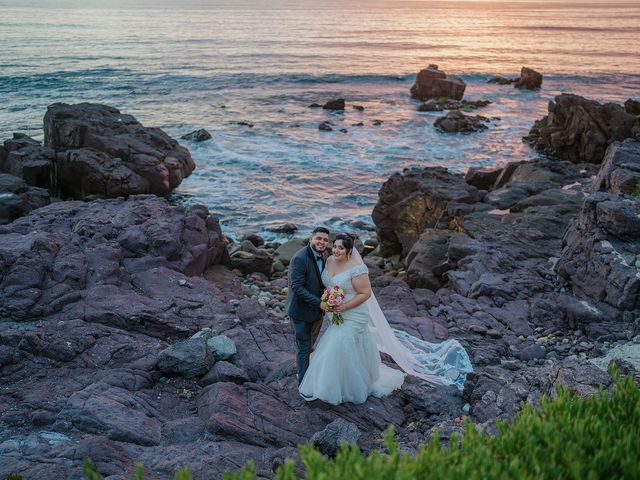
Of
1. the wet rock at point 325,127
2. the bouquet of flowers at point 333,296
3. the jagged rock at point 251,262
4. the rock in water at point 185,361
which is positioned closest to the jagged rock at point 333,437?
the bouquet of flowers at point 333,296

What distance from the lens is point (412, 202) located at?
2166cm

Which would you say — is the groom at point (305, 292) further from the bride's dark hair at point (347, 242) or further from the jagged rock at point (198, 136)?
the jagged rock at point (198, 136)

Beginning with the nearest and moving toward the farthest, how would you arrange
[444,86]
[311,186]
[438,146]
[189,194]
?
[189,194] < [311,186] < [438,146] < [444,86]

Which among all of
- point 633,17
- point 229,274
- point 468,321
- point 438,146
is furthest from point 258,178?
point 633,17

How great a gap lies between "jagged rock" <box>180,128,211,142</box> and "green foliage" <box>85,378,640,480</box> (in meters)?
35.8

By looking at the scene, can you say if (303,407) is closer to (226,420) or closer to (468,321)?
(226,420)

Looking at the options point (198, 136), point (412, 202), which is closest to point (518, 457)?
point (412, 202)

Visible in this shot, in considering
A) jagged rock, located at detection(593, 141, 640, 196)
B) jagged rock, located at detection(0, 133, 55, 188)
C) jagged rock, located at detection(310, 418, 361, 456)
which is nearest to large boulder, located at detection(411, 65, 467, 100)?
jagged rock, located at detection(593, 141, 640, 196)

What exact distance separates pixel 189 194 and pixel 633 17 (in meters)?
162

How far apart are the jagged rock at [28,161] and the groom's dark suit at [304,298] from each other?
1853 centimetres

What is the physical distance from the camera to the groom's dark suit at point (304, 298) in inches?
350

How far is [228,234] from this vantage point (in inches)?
970

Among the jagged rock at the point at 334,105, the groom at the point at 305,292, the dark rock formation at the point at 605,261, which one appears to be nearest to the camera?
the groom at the point at 305,292

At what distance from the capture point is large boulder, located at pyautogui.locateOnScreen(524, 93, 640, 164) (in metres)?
31.8
